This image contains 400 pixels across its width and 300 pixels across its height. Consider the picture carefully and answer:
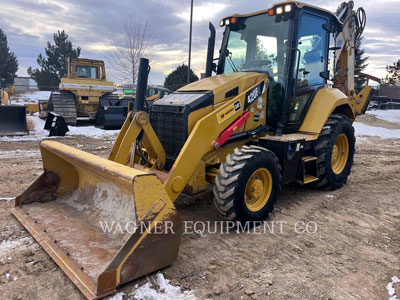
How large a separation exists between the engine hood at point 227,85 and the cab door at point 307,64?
62 cm

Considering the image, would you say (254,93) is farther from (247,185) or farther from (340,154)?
(340,154)

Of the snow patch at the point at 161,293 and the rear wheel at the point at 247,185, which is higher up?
the rear wheel at the point at 247,185

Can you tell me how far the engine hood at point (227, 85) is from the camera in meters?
4.09

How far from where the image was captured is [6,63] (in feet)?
130

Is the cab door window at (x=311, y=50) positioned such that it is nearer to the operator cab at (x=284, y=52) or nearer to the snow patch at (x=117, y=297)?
the operator cab at (x=284, y=52)

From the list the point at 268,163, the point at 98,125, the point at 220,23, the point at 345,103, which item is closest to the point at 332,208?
the point at 268,163

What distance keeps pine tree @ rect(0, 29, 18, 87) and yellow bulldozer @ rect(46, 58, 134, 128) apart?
1198 inches

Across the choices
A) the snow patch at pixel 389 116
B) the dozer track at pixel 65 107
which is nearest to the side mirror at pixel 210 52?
the dozer track at pixel 65 107

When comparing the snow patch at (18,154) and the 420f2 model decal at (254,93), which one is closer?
the 420f2 model decal at (254,93)

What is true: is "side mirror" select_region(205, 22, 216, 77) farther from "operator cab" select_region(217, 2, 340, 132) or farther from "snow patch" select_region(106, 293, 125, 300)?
"snow patch" select_region(106, 293, 125, 300)

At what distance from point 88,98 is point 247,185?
12.2m

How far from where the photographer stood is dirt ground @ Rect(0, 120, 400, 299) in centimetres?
267

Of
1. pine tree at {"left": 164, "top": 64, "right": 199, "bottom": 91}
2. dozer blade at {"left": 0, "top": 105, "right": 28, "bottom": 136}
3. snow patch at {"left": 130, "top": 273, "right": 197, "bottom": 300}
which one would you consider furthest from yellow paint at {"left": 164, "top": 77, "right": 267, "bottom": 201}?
pine tree at {"left": 164, "top": 64, "right": 199, "bottom": 91}

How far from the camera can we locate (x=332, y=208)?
4.59m
